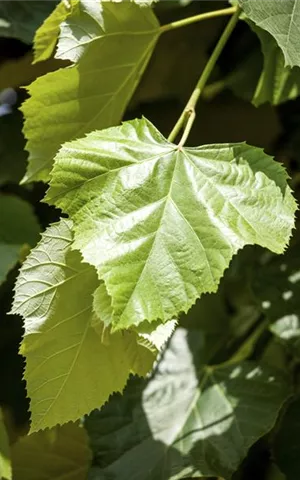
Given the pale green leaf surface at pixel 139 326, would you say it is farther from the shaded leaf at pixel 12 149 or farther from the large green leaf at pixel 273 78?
the shaded leaf at pixel 12 149

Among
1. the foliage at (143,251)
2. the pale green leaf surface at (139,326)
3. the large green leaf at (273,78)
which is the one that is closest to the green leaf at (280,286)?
the foliage at (143,251)

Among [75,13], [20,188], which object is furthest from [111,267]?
[20,188]

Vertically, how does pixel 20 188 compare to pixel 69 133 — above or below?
below

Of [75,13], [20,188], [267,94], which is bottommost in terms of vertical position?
[20,188]

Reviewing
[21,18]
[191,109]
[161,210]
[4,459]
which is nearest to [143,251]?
[161,210]

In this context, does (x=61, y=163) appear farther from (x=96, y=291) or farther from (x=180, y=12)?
(x=180, y=12)

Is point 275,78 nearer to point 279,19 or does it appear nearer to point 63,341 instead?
point 279,19
